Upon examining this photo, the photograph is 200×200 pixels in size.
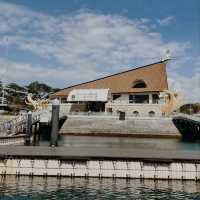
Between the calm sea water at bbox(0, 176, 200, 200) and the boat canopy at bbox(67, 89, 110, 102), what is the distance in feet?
156

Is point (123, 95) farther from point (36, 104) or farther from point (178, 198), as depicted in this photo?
point (178, 198)

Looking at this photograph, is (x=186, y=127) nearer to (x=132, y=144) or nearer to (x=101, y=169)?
(x=132, y=144)

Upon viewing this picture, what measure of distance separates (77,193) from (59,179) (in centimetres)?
269

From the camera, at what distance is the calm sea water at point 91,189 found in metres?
16.0

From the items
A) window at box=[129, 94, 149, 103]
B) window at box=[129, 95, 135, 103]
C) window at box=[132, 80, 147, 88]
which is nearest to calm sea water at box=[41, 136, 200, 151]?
window at box=[129, 94, 149, 103]

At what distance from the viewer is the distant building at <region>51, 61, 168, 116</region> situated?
6525 centimetres

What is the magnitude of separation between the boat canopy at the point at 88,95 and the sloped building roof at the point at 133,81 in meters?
2.89

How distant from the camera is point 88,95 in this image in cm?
6781

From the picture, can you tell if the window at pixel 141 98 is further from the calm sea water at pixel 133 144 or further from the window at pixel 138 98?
the calm sea water at pixel 133 144

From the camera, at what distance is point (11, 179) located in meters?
18.5

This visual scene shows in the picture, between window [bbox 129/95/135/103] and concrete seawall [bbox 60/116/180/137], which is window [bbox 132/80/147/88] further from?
concrete seawall [bbox 60/116/180/137]

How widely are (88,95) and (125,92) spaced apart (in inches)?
284

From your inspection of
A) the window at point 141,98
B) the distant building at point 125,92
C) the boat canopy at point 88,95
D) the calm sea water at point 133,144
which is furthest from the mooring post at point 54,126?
the window at point 141,98

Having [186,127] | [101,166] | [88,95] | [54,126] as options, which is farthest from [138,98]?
[101,166]
